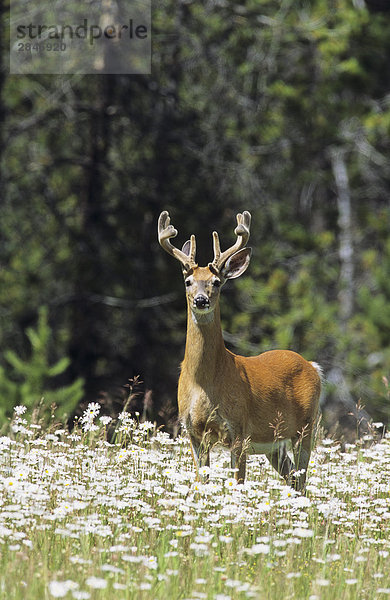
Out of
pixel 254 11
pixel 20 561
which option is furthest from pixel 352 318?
pixel 20 561

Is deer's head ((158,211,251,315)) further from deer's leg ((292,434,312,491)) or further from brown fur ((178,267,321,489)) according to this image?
deer's leg ((292,434,312,491))

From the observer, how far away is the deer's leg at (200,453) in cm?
594

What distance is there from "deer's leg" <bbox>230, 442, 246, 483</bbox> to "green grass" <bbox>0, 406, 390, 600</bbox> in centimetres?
18

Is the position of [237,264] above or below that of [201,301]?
above

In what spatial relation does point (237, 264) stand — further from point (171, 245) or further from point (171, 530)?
point (171, 530)

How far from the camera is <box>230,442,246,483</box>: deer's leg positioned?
5.98 m

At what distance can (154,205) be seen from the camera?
42.4 feet

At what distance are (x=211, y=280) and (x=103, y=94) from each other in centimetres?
756

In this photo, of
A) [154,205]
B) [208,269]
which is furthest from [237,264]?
[154,205]

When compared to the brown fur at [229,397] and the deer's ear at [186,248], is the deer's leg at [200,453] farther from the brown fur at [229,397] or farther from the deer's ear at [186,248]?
the deer's ear at [186,248]

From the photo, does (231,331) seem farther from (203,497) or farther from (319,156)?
(203,497)

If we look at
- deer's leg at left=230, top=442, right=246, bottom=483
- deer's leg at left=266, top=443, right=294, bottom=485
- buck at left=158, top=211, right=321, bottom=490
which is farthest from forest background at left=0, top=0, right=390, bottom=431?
deer's leg at left=230, top=442, right=246, bottom=483

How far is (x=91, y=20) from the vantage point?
12656 mm

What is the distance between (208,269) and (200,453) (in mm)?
1147
